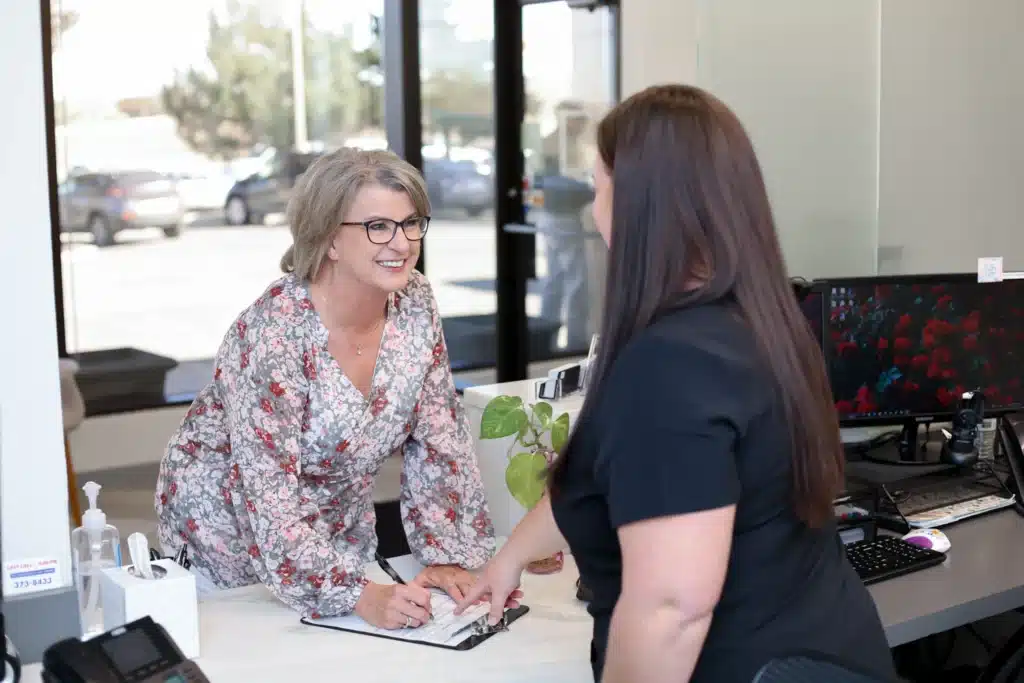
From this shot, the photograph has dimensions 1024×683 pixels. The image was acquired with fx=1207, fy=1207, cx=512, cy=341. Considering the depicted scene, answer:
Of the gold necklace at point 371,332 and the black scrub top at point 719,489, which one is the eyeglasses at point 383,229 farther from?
the black scrub top at point 719,489

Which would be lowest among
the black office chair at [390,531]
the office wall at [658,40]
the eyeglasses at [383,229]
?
the black office chair at [390,531]

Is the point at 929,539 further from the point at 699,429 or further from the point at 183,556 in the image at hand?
the point at 183,556

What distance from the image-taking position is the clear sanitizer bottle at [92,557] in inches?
73.6

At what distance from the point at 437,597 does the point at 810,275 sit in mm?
1947

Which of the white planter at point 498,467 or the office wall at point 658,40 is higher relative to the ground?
the office wall at point 658,40

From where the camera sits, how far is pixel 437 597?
2.07 metres

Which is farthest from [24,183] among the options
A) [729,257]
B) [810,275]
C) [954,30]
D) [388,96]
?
[388,96]

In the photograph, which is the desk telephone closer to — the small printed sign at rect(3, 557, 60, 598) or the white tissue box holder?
the white tissue box holder

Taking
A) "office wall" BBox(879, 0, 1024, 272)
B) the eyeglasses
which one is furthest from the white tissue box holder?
"office wall" BBox(879, 0, 1024, 272)

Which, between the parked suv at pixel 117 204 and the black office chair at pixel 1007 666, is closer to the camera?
the black office chair at pixel 1007 666

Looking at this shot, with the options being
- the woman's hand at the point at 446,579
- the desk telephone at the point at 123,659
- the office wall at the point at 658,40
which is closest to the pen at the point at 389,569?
the woman's hand at the point at 446,579

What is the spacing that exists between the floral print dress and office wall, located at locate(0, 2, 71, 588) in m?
0.32

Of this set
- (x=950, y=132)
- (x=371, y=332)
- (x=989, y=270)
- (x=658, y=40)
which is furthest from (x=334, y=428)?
(x=658, y=40)

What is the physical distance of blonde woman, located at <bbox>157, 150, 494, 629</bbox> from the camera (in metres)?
1.98
